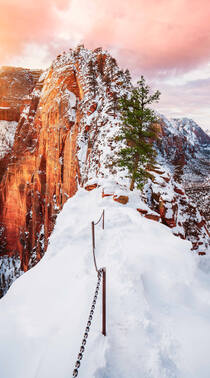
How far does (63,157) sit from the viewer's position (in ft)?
106

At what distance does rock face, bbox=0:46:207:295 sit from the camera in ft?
63.6

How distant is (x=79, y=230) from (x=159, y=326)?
16.5ft

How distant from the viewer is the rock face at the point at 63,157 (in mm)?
19391

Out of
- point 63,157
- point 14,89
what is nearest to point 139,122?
point 63,157

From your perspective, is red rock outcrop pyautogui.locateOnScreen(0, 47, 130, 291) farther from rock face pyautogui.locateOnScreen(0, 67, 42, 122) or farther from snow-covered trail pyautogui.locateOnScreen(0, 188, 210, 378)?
rock face pyautogui.locateOnScreen(0, 67, 42, 122)

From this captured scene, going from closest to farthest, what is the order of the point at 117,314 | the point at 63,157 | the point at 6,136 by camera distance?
the point at 117,314, the point at 63,157, the point at 6,136

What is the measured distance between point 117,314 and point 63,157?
102 ft

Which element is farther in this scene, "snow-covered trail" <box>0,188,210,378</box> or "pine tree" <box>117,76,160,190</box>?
"pine tree" <box>117,76,160,190</box>

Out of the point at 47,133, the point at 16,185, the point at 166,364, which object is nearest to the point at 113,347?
the point at 166,364

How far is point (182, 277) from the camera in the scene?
4.78 meters

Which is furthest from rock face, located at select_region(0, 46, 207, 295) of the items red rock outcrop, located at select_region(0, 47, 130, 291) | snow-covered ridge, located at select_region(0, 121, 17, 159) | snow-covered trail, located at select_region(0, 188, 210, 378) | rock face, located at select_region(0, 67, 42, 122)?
rock face, located at select_region(0, 67, 42, 122)

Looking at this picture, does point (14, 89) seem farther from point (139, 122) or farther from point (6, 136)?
point (139, 122)

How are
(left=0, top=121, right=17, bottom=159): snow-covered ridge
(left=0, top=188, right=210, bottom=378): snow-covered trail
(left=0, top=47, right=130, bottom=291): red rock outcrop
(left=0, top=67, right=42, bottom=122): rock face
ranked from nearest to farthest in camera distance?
(left=0, top=188, right=210, bottom=378): snow-covered trail, (left=0, top=47, right=130, bottom=291): red rock outcrop, (left=0, top=121, right=17, bottom=159): snow-covered ridge, (left=0, top=67, right=42, bottom=122): rock face

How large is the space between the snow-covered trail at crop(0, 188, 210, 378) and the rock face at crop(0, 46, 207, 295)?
20.2ft
